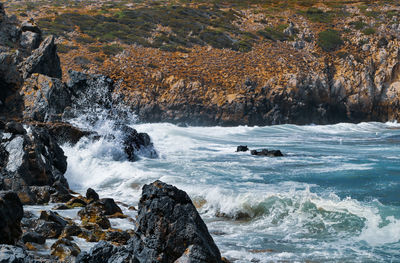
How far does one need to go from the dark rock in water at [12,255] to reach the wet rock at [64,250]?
5.90 feet

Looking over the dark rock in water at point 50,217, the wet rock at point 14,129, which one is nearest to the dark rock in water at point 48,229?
the dark rock in water at point 50,217

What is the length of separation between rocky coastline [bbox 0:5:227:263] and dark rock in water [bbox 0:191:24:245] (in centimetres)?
1

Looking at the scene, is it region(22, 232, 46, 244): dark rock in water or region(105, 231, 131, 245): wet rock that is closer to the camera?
region(22, 232, 46, 244): dark rock in water

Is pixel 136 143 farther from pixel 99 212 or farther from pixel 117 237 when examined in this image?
pixel 117 237

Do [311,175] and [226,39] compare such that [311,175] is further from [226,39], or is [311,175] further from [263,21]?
[263,21]

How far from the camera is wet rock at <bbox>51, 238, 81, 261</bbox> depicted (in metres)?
6.26

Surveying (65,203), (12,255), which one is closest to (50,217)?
(65,203)

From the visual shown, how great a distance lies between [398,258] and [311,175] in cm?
871

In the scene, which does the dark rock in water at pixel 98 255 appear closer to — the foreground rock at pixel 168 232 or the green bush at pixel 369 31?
the foreground rock at pixel 168 232

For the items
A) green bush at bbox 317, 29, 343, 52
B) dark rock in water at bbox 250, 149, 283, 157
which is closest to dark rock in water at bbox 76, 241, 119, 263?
dark rock in water at bbox 250, 149, 283, 157

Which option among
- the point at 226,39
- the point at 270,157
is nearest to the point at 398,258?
the point at 270,157

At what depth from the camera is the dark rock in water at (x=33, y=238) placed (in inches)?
263

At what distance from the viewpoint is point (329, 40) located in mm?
53281

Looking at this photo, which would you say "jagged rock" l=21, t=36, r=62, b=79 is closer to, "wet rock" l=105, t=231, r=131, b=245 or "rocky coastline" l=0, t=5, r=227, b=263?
"rocky coastline" l=0, t=5, r=227, b=263
